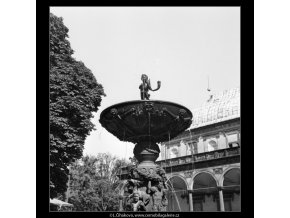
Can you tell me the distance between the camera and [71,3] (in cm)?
888

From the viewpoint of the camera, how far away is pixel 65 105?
44.2 ft

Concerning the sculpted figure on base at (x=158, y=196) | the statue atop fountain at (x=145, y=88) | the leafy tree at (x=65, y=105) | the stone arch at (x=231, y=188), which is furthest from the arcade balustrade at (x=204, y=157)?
the statue atop fountain at (x=145, y=88)

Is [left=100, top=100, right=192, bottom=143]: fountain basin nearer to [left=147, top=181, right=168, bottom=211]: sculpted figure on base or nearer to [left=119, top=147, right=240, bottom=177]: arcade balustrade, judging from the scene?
[left=147, top=181, right=168, bottom=211]: sculpted figure on base

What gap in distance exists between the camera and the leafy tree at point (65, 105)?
12867mm

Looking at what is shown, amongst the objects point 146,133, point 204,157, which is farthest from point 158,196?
point 204,157

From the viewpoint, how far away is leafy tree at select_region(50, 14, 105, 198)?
1287 cm

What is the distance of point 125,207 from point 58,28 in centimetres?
905

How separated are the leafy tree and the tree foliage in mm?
13387

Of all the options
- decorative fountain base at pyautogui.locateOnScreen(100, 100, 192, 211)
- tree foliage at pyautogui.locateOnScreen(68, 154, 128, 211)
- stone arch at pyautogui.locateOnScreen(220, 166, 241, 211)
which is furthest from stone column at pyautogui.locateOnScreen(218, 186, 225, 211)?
decorative fountain base at pyautogui.locateOnScreen(100, 100, 192, 211)

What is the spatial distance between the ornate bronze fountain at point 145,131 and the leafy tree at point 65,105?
4.21 meters

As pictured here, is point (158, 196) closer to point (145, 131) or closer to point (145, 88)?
point (145, 131)

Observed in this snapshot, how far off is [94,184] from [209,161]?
997cm

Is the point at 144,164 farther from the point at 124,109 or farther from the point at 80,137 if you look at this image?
the point at 80,137
